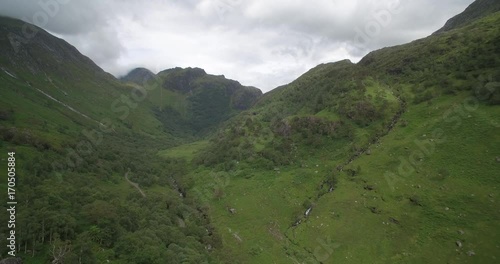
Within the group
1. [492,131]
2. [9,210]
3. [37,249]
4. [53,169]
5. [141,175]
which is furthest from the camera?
[141,175]

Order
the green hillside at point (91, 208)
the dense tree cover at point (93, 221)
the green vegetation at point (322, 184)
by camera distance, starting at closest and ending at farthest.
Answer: the dense tree cover at point (93, 221), the green hillside at point (91, 208), the green vegetation at point (322, 184)

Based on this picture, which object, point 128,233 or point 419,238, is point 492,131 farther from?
point 128,233

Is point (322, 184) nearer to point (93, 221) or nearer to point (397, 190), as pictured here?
point (397, 190)

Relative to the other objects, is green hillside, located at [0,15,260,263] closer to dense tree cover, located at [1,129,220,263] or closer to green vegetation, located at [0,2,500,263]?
dense tree cover, located at [1,129,220,263]

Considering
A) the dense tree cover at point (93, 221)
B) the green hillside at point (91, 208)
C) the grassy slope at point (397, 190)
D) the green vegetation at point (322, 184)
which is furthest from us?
the grassy slope at point (397, 190)

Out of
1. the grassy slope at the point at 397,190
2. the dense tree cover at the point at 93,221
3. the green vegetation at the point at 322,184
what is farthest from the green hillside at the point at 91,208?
the grassy slope at the point at 397,190

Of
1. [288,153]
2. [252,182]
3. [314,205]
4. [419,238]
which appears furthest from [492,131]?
[252,182]

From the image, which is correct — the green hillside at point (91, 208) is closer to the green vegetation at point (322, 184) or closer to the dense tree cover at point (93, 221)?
the dense tree cover at point (93, 221)

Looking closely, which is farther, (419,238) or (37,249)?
(419,238)
